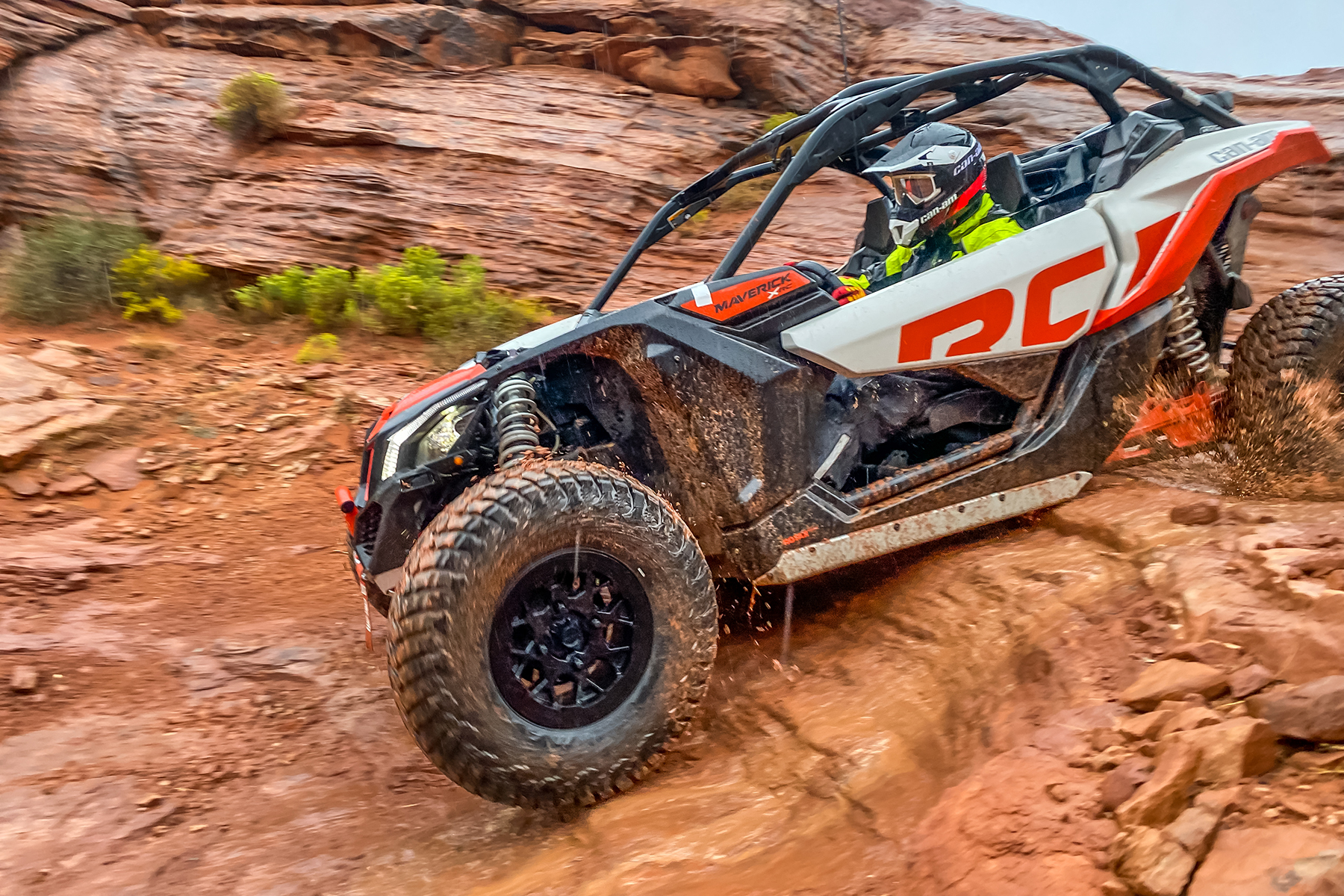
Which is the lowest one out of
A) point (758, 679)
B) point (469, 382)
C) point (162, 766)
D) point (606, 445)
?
point (162, 766)

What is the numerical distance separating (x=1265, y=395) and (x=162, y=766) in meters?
4.22

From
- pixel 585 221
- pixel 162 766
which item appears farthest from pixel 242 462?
pixel 585 221

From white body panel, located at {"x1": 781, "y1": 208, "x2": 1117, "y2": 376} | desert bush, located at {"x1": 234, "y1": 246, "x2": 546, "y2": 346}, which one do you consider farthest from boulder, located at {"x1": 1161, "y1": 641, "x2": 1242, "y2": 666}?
desert bush, located at {"x1": 234, "y1": 246, "x2": 546, "y2": 346}

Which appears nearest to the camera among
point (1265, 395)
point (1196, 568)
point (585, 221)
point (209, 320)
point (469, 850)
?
point (469, 850)

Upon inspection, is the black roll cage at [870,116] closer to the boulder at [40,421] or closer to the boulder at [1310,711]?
the boulder at [1310,711]

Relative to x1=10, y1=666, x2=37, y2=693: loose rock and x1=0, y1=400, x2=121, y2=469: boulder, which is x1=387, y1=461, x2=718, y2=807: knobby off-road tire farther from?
x1=0, y1=400, x2=121, y2=469: boulder

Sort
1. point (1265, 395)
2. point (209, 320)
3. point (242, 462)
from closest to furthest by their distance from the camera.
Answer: point (1265, 395) < point (242, 462) < point (209, 320)

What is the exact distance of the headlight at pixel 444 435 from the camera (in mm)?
2969

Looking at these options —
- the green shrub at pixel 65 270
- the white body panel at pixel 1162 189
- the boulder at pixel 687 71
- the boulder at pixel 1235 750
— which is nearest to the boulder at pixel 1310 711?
the boulder at pixel 1235 750

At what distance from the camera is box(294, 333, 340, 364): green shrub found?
20.5ft

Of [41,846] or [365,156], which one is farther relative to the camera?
[365,156]

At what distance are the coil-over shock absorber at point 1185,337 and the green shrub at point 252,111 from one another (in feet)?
26.2

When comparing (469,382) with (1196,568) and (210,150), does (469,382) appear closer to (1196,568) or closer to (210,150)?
(1196,568)

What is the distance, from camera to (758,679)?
3.15 metres
